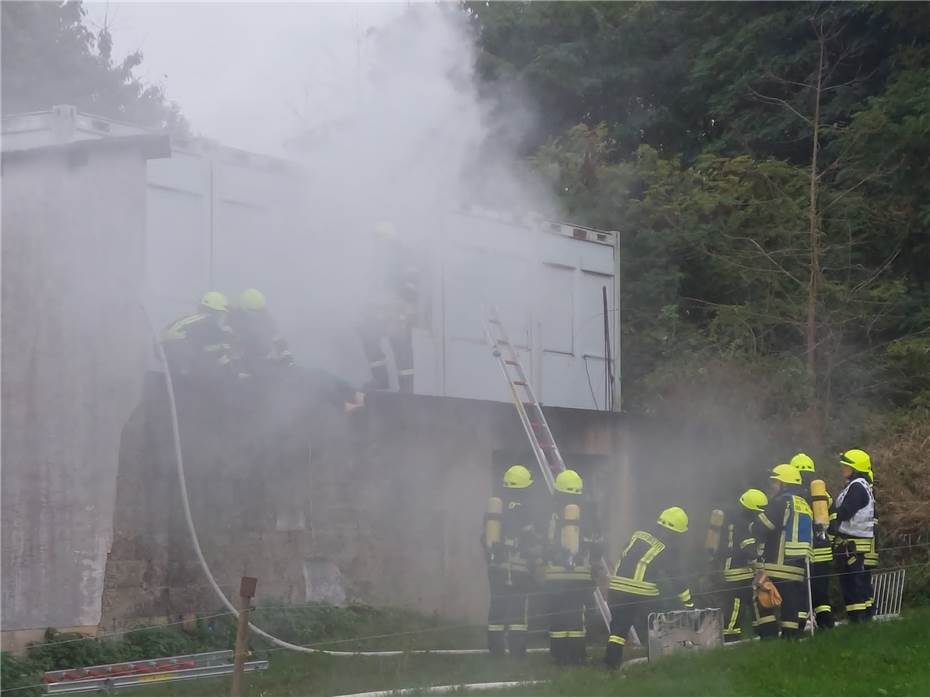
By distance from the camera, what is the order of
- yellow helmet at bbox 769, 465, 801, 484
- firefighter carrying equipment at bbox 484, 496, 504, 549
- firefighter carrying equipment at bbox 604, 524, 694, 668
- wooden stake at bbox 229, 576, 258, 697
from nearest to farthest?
wooden stake at bbox 229, 576, 258, 697 < firefighter carrying equipment at bbox 604, 524, 694, 668 < firefighter carrying equipment at bbox 484, 496, 504, 549 < yellow helmet at bbox 769, 465, 801, 484

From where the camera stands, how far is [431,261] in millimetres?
15500

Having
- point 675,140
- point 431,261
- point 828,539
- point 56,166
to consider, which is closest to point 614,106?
point 675,140

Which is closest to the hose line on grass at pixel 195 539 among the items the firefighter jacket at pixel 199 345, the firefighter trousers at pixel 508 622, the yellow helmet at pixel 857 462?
the firefighter jacket at pixel 199 345

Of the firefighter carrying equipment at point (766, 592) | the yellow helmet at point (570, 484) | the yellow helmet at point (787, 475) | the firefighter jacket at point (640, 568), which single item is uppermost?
the yellow helmet at point (787, 475)

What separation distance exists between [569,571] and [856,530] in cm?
322

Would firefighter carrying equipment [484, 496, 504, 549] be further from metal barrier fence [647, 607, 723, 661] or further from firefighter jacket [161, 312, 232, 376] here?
firefighter jacket [161, 312, 232, 376]

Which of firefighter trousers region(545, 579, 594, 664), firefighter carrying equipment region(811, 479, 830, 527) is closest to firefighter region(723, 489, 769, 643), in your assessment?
firefighter carrying equipment region(811, 479, 830, 527)

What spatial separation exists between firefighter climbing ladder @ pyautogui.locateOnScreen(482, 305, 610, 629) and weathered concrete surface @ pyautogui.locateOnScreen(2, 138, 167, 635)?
13.9ft

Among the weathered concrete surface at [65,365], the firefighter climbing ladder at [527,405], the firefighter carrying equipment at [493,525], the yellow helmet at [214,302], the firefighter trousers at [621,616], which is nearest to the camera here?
the weathered concrete surface at [65,365]

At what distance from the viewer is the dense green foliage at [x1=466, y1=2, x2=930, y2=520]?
19.5m

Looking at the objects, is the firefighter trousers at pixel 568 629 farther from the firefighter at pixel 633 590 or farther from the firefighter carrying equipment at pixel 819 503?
the firefighter carrying equipment at pixel 819 503

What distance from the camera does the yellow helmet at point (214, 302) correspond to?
11.9m

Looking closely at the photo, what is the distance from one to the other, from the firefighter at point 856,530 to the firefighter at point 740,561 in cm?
79

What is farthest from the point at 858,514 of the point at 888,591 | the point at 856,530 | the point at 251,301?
the point at 251,301
